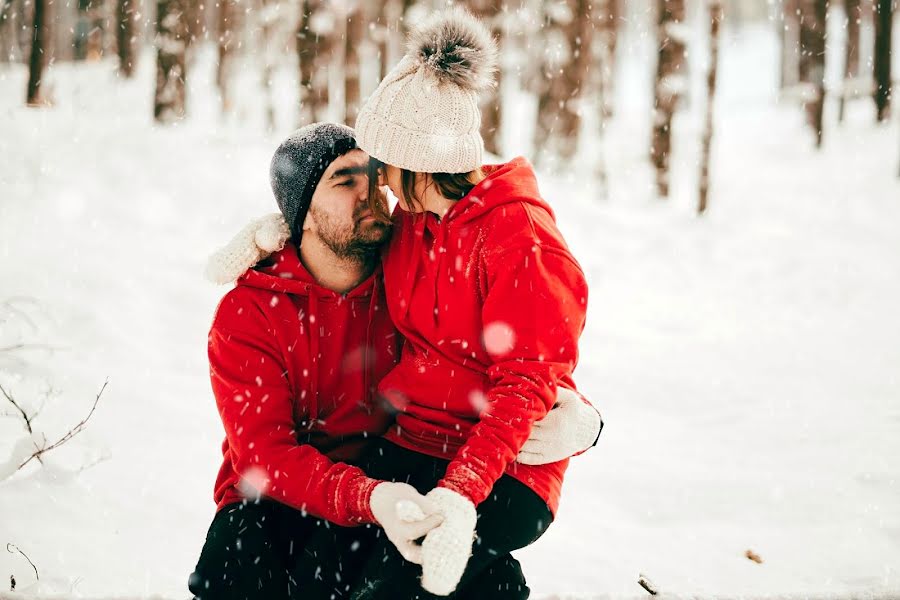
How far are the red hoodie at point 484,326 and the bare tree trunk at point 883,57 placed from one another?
14305 mm

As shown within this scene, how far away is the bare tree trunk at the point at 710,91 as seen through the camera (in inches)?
372

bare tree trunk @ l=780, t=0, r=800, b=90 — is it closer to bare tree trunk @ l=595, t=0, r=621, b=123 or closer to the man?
bare tree trunk @ l=595, t=0, r=621, b=123

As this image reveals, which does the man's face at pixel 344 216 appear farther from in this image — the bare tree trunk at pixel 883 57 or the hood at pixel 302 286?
the bare tree trunk at pixel 883 57

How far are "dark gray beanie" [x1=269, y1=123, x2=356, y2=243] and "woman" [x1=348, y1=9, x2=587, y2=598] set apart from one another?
0.17 metres

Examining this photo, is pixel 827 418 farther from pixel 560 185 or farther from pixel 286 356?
Answer: pixel 560 185

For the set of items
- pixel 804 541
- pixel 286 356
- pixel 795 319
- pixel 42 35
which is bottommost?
pixel 804 541

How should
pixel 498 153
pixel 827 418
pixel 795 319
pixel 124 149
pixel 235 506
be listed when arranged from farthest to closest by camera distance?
pixel 498 153 < pixel 124 149 < pixel 795 319 < pixel 827 418 < pixel 235 506

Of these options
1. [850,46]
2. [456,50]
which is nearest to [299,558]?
[456,50]

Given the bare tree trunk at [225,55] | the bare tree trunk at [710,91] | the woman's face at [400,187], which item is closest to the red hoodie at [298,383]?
the woman's face at [400,187]

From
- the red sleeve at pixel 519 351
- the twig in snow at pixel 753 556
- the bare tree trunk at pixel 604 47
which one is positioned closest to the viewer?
the red sleeve at pixel 519 351

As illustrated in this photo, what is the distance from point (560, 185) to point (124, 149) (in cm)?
575

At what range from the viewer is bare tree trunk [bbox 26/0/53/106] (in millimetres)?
10062

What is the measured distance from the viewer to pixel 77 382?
422cm

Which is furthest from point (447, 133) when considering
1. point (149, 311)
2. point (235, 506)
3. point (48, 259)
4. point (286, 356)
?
point (48, 259)
